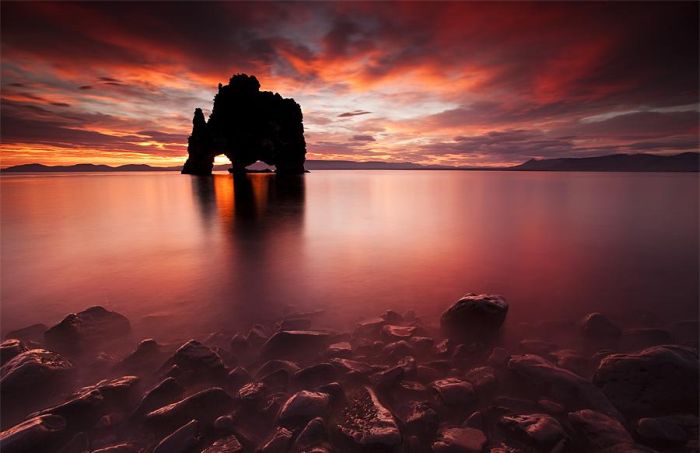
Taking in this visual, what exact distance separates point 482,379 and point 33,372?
684cm

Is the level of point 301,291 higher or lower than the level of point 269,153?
lower

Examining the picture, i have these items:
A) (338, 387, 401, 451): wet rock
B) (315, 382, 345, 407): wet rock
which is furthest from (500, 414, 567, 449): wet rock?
(315, 382, 345, 407): wet rock

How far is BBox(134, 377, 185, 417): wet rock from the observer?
14.2 ft

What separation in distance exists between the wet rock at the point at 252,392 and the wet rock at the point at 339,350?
1.40 metres

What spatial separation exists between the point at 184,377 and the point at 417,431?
3.61m

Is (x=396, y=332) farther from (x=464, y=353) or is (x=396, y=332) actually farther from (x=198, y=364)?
(x=198, y=364)

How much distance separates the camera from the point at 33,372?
Answer: 15.7 ft

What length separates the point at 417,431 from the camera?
3.97 metres

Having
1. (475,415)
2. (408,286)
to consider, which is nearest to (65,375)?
(475,415)

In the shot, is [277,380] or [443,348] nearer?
[277,380]

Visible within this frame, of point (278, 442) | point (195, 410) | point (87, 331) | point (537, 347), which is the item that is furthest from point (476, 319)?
point (87, 331)

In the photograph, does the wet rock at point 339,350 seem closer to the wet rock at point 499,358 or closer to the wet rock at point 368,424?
the wet rock at point 368,424

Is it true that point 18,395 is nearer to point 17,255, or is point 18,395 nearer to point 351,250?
point 351,250

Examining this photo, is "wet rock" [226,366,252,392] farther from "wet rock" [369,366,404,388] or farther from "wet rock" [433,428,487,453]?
"wet rock" [433,428,487,453]
